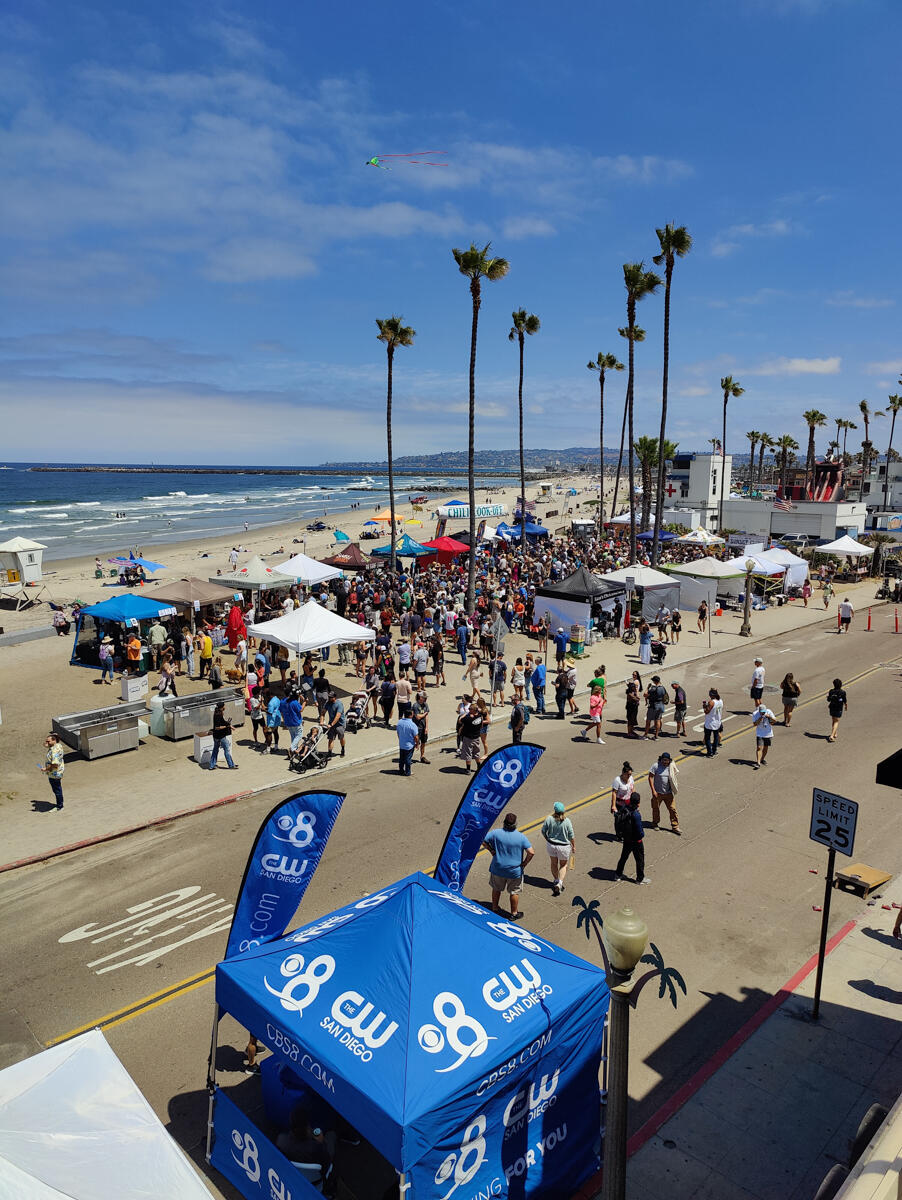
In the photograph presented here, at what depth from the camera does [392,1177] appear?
233 inches

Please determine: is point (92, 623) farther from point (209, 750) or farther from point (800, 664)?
point (800, 664)

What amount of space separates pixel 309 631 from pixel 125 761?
5552 millimetres

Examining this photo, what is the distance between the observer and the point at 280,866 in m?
7.25

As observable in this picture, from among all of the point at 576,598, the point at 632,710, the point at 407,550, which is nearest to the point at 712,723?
the point at 632,710

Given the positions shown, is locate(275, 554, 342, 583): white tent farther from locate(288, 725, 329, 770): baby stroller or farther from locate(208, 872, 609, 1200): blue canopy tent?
locate(208, 872, 609, 1200): blue canopy tent

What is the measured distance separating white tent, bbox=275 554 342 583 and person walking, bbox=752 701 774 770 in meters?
17.4

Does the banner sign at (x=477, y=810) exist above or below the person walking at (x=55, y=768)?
above

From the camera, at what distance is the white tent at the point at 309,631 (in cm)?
1927

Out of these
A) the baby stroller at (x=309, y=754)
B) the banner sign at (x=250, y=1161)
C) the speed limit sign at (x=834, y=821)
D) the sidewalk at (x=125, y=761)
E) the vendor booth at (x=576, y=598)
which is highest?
the speed limit sign at (x=834, y=821)

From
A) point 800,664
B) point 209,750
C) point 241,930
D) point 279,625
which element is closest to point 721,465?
point 800,664

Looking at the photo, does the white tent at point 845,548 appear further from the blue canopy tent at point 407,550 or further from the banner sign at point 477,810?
the banner sign at point 477,810

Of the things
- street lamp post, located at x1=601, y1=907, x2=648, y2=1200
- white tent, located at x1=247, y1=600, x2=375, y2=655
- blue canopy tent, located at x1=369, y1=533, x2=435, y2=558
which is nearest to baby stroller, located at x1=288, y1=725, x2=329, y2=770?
white tent, located at x1=247, y1=600, x2=375, y2=655

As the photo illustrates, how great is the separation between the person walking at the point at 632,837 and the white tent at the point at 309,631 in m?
10.5

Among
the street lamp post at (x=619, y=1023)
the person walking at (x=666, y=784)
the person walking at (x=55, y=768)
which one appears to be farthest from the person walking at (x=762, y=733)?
the person walking at (x=55, y=768)
